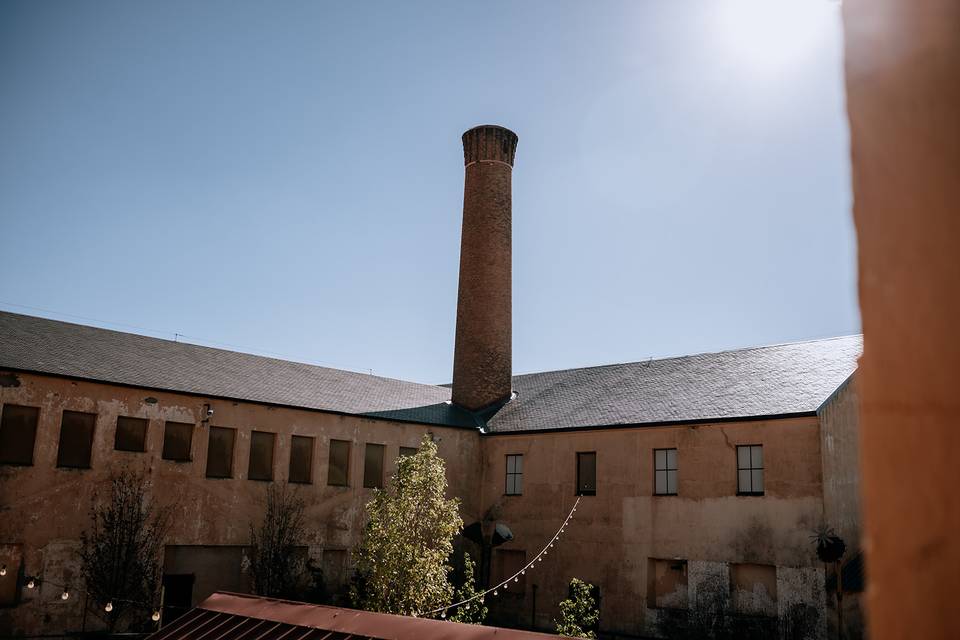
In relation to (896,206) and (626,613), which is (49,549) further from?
(896,206)

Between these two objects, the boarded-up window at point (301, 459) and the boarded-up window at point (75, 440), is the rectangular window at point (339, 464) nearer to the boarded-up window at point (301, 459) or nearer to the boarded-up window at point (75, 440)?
the boarded-up window at point (301, 459)

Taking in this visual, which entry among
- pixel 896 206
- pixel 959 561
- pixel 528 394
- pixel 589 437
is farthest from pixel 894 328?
pixel 528 394

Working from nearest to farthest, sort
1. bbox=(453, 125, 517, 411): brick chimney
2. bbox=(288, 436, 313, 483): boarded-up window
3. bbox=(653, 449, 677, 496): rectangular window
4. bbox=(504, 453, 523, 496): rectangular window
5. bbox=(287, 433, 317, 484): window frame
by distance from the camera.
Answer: bbox=(653, 449, 677, 496): rectangular window, bbox=(287, 433, 317, 484): window frame, bbox=(288, 436, 313, 483): boarded-up window, bbox=(504, 453, 523, 496): rectangular window, bbox=(453, 125, 517, 411): brick chimney

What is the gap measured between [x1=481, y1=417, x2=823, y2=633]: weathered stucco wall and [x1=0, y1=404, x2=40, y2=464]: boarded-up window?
583 inches

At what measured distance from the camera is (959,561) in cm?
87

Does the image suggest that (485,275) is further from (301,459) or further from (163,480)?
(163,480)

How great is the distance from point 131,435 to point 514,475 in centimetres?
1264

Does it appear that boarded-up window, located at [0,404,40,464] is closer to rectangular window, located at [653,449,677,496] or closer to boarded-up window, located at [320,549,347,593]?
boarded-up window, located at [320,549,347,593]

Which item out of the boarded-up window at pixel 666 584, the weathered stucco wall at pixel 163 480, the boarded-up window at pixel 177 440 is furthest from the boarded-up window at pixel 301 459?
the boarded-up window at pixel 666 584

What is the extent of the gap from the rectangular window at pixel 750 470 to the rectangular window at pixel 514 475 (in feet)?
27.0

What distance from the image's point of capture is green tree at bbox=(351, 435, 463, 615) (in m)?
17.7

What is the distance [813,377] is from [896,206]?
24.9 m

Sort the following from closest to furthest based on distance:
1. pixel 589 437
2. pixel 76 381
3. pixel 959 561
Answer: pixel 959 561 < pixel 76 381 < pixel 589 437

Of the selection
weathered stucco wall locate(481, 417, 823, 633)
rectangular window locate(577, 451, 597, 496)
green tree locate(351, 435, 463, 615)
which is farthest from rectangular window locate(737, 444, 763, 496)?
green tree locate(351, 435, 463, 615)
